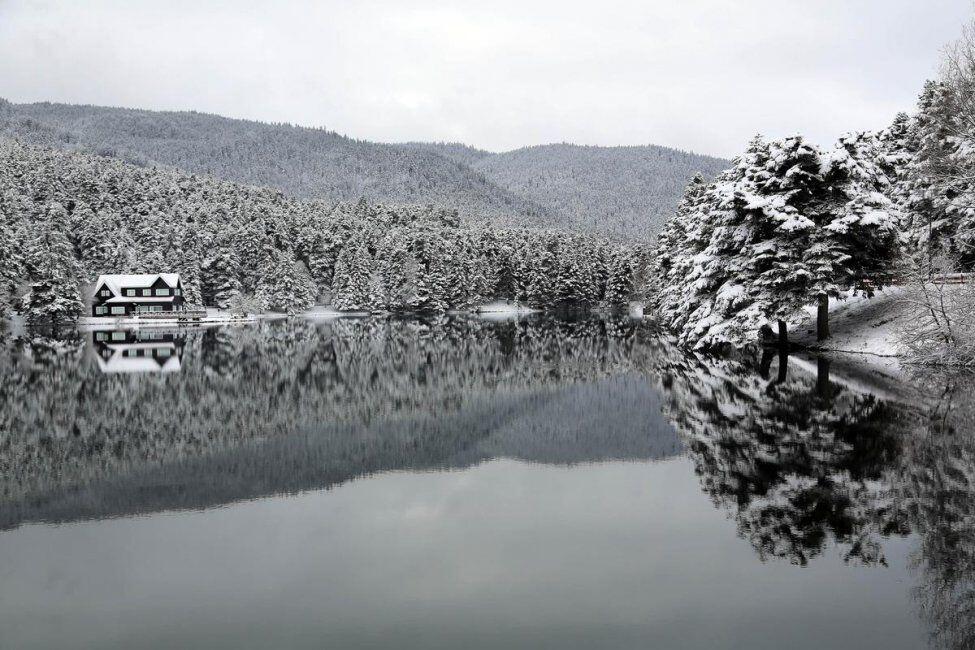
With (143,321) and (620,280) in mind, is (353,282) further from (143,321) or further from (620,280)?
(620,280)

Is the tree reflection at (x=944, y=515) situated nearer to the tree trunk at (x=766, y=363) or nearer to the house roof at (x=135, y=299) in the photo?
the tree trunk at (x=766, y=363)

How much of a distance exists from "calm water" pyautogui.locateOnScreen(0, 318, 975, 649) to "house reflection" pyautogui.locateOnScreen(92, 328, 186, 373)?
557 inches

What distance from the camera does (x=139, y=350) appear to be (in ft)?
196

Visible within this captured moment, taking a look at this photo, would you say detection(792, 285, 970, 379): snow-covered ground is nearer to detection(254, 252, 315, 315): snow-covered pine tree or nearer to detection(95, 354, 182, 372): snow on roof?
detection(95, 354, 182, 372): snow on roof

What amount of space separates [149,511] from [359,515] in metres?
4.45

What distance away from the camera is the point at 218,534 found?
15.0 meters

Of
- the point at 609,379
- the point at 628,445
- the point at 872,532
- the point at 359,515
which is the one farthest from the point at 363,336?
the point at 872,532

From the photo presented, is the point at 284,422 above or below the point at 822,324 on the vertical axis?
below

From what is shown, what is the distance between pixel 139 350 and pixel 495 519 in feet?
168

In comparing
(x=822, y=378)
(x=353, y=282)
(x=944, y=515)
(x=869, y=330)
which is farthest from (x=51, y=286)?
(x=944, y=515)

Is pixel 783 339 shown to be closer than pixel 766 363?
No

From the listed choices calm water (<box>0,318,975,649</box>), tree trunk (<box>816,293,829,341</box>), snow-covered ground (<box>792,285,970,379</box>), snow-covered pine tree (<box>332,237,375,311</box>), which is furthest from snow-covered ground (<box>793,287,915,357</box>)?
snow-covered pine tree (<box>332,237,375,311</box>)

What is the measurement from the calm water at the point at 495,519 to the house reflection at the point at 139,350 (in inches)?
557

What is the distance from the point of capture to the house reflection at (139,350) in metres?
46.7
